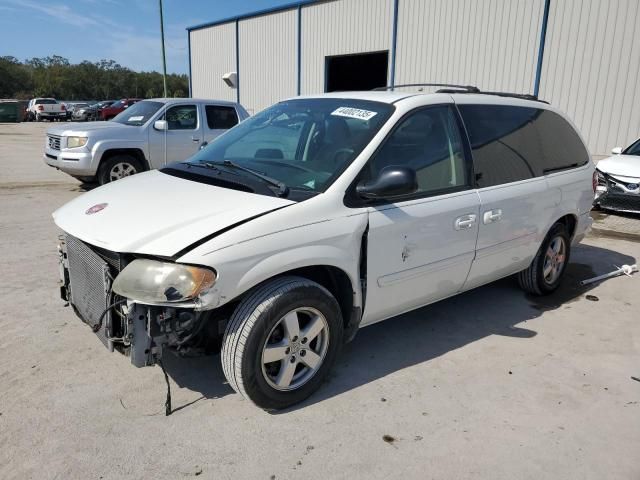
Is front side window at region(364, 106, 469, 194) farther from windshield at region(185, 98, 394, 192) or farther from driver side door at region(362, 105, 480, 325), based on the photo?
windshield at region(185, 98, 394, 192)

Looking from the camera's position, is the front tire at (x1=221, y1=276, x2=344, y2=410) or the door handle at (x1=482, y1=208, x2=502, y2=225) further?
the door handle at (x1=482, y1=208, x2=502, y2=225)

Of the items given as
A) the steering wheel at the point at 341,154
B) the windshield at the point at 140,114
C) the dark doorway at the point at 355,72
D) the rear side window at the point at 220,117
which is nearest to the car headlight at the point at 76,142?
the windshield at the point at 140,114

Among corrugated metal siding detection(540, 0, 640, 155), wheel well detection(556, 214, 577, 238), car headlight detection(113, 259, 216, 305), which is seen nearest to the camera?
car headlight detection(113, 259, 216, 305)

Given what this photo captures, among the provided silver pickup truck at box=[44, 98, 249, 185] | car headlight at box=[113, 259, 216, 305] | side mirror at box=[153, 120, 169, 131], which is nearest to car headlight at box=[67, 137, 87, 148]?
silver pickup truck at box=[44, 98, 249, 185]

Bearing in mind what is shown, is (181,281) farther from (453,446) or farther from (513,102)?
(513,102)

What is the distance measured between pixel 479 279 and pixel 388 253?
1.22m

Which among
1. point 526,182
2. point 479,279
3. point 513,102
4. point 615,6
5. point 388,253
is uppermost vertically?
point 615,6

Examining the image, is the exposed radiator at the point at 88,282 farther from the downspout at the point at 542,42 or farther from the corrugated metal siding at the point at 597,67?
the downspout at the point at 542,42

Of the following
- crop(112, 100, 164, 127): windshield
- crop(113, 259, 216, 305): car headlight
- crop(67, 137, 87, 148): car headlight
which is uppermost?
crop(112, 100, 164, 127): windshield

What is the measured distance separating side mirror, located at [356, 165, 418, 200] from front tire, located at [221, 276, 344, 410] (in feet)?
2.09

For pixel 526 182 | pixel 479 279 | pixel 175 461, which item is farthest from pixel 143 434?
pixel 526 182

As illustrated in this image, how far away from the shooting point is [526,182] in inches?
167

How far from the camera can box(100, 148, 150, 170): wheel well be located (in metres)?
9.26

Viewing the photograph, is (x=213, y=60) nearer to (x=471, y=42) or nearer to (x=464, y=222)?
(x=471, y=42)
